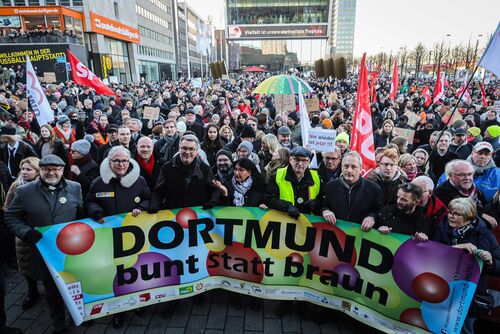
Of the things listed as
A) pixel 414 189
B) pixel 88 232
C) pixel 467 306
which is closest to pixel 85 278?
pixel 88 232

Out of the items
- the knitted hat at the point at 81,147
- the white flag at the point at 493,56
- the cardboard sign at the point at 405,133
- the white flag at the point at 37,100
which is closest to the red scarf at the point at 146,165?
the knitted hat at the point at 81,147

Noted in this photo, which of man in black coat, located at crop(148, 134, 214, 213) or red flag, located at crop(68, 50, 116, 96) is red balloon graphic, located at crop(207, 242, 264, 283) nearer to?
man in black coat, located at crop(148, 134, 214, 213)

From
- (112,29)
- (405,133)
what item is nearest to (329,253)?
(405,133)

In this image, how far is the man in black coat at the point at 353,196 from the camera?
3.28 meters

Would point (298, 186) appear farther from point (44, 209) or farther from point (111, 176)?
point (44, 209)

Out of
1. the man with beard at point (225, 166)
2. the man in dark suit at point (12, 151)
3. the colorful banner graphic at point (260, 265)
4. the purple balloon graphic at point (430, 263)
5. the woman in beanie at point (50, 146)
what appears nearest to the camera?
the purple balloon graphic at point (430, 263)

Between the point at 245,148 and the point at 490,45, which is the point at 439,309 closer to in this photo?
the point at 245,148

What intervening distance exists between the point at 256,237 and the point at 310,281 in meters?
0.74

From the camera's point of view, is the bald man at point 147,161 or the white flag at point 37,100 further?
the white flag at point 37,100

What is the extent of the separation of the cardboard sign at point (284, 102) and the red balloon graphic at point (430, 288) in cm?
684

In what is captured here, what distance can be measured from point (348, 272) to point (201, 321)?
170 centimetres

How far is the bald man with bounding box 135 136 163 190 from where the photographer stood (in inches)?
176

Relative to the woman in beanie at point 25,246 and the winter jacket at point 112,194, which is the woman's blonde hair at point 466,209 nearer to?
the winter jacket at point 112,194

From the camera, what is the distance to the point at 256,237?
341cm
